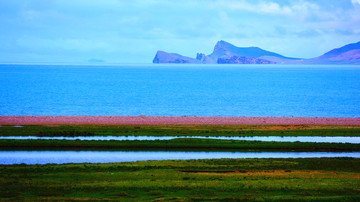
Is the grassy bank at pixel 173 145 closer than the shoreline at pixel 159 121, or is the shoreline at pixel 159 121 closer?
the grassy bank at pixel 173 145

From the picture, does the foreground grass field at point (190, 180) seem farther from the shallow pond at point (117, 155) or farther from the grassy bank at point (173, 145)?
the grassy bank at point (173, 145)

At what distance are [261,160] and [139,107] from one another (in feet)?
156

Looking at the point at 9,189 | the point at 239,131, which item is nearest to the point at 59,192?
the point at 9,189

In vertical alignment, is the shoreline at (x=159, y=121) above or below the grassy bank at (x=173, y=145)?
above

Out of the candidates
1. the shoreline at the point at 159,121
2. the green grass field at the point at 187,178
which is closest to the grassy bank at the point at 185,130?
the shoreline at the point at 159,121

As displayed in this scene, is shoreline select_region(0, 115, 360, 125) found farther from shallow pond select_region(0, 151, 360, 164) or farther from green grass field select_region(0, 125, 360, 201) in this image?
shallow pond select_region(0, 151, 360, 164)

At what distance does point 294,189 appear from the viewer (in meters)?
20.0

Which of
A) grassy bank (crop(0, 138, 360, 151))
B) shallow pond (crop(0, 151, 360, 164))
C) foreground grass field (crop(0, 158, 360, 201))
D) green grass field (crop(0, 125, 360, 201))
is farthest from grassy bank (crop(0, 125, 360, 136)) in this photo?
foreground grass field (crop(0, 158, 360, 201))

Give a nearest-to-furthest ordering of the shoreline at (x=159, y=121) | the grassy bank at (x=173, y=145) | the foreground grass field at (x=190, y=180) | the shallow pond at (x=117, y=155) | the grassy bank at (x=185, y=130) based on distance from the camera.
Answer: the foreground grass field at (x=190, y=180), the shallow pond at (x=117, y=155), the grassy bank at (x=173, y=145), the grassy bank at (x=185, y=130), the shoreline at (x=159, y=121)

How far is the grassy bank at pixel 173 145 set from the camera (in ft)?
108

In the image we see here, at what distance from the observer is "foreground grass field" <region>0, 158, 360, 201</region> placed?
18875mm

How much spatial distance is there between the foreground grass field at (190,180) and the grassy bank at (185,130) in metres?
12.6

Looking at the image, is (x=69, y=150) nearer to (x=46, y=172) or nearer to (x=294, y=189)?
(x=46, y=172)

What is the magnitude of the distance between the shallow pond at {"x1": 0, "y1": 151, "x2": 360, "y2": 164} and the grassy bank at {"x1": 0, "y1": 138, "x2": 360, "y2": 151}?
1644mm
